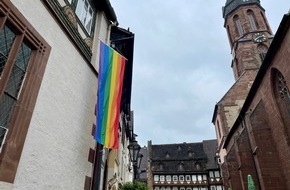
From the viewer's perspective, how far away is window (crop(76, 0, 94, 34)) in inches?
260

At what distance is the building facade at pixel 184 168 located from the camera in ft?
139

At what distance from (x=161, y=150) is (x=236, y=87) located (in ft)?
81.4

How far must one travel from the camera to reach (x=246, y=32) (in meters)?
35.0

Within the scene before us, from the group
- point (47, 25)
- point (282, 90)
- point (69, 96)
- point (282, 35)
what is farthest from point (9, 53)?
point (282, 90)

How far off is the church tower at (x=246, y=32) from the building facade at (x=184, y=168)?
18.6 metres

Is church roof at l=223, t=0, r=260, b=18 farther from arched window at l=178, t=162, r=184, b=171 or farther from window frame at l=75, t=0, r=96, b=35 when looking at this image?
window frame at l=75, t=0, r=96, b=35

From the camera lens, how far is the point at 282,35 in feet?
35.9

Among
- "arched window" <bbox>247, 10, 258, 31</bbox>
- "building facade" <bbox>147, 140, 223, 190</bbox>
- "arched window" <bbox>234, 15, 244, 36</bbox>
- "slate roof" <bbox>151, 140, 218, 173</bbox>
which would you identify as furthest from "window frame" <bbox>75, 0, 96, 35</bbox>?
"slate roof" <bbox>151, 140, 218, 173</bbox>

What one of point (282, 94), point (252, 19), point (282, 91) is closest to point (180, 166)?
point (252, 19)

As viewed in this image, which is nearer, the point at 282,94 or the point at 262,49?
the point at 282,94

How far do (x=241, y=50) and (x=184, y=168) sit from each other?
24.5 meters

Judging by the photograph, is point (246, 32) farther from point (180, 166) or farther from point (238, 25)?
point (180, 166)

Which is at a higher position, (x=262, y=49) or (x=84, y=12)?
(x=262, y=49)

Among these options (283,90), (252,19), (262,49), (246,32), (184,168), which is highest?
(252,19)
